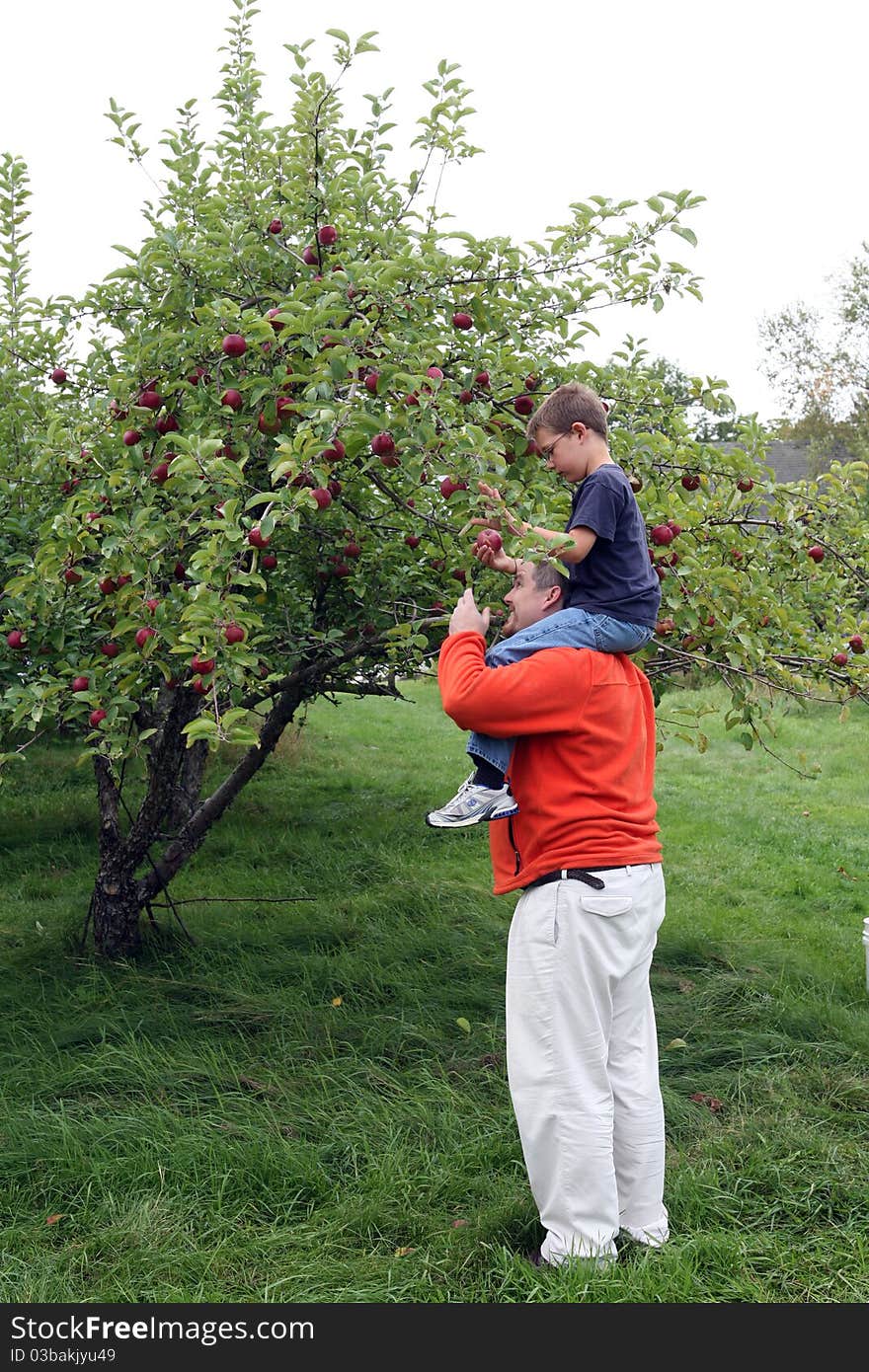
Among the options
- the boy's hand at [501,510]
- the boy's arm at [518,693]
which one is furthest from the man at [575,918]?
the boy's hand at [501,510]

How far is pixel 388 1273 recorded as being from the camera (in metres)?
2.90

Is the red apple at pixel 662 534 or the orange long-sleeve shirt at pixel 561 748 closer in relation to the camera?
the orange long-sleeve shirt at pixel 561 748

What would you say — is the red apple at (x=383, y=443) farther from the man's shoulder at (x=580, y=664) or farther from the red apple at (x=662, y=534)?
the red apple at (x=662, y=534)

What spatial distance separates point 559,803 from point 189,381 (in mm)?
1662

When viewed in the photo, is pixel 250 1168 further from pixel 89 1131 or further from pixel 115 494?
pixel 115 494

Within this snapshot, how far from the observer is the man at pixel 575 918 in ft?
9.02

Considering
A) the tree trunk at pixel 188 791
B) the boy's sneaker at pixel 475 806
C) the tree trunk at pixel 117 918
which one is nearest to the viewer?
the boy's sneaker at pixel 475 806

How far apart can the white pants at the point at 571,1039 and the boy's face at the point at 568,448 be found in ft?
3.24

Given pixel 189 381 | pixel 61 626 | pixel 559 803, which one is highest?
pixel 189 381

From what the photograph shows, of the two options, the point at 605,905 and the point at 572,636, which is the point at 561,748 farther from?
the point at 605,905

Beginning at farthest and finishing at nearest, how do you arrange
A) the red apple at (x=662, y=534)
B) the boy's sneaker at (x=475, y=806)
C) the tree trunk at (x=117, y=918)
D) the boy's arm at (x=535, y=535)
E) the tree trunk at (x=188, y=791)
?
the tree trunk at (x=188, y=791), the tree trunk at (x=117, y=918), the red apple at (x=662, y=534), the boy's sneaker at (x=475, y=806), the boy's arm at (x=535, y=535)

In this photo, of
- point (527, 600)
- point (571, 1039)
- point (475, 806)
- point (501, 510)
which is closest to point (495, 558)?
point (501, 510)

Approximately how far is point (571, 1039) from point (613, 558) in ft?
3.74

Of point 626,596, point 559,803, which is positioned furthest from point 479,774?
point 626,596
